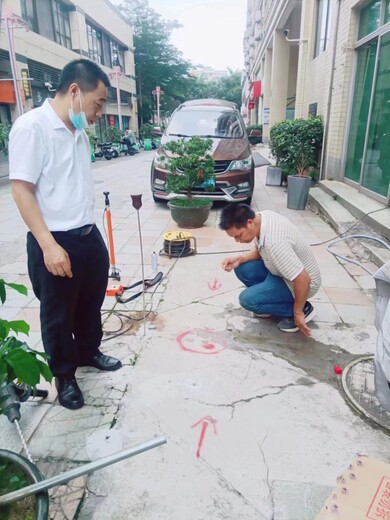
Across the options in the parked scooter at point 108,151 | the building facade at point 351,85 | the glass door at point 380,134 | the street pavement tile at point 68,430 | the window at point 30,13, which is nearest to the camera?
the street pavement tile at point 68,430

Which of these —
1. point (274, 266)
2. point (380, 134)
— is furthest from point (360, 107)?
point (274, 266)

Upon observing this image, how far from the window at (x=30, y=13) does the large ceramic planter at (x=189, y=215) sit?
15.4m

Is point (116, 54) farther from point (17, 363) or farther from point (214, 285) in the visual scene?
point (17, 363)

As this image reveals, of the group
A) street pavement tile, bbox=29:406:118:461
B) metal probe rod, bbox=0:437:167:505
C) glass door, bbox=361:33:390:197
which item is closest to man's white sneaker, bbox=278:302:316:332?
street pavement tile, bbox=29:406:118:461

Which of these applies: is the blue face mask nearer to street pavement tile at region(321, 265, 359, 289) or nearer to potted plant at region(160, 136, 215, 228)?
street pavement tile at region(321, 265, 359, 289)

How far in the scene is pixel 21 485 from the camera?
1.31 metres

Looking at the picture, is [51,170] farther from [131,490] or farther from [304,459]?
[304,459]

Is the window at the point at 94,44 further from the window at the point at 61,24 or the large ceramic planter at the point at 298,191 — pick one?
the large ceramic planter at the point at 298,191

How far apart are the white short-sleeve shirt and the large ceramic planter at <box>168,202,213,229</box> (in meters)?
3.46

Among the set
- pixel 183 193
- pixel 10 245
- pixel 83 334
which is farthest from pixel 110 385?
pixel 183 193

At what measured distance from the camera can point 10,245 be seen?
4.91 meters

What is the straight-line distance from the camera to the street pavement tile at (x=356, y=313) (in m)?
3.04

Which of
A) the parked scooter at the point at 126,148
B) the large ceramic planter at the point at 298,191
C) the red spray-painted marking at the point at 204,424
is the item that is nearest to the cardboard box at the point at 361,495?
the red spray-painted marking at the point at 204,424

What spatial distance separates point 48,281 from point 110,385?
772mm
